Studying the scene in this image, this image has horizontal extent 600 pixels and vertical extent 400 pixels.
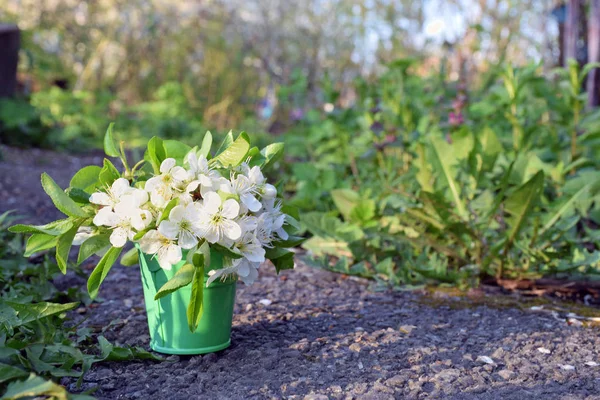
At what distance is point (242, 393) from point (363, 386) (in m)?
0.28

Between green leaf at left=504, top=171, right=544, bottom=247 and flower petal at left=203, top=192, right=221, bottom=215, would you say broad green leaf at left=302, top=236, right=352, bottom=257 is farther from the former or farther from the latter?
flower petal at left=203, top=192, right=221, bottom=215

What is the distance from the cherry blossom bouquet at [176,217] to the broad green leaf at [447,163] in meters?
1.11

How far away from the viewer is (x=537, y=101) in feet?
10.6

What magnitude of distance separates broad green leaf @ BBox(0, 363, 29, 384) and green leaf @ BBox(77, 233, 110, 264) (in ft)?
1.10

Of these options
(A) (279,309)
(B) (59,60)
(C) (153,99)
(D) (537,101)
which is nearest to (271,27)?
Result: (C) (153,99)

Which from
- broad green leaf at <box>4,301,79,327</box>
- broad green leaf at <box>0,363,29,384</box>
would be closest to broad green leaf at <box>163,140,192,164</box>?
broad green leaf at <box>4,301,79,327</box>

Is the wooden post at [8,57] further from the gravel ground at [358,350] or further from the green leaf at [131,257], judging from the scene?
the green leaf at [131,257]

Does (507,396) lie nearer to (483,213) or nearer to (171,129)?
(483,213)

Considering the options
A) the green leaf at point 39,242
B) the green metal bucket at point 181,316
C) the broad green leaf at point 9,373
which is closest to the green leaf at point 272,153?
the green metal bucket at point 181,316

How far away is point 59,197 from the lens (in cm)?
141

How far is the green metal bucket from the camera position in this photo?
159 cm

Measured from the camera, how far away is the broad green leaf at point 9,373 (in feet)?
3.91

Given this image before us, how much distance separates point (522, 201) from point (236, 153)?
114 cm

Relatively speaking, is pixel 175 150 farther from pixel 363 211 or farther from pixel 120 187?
pixel 363 211
